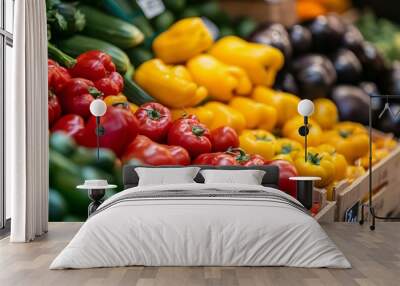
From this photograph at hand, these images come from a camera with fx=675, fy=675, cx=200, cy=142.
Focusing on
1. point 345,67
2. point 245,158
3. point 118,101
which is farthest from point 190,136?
point 345,67

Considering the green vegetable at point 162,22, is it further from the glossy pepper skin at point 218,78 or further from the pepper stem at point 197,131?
the pepper stem at point 197,131

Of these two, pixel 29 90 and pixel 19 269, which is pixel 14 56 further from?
pixel 19 269

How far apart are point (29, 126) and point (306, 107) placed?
269cm

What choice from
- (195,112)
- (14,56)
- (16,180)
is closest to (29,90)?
(14,56)

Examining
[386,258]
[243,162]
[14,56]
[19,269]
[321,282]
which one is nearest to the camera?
[321,282]

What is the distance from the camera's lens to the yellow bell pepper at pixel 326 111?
706 cm

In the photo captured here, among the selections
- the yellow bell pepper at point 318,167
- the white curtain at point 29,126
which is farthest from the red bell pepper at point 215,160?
the white curtain at point 29,126

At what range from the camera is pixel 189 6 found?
281 inches

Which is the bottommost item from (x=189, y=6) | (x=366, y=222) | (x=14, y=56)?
(x=366, y=222)

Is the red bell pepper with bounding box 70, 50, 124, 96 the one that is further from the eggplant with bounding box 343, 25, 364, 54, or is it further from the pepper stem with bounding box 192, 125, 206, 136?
the eggplant with bounding box 343, 25, 364, 54

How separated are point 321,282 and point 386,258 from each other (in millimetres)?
1101

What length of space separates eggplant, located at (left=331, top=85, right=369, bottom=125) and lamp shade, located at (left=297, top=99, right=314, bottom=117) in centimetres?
46

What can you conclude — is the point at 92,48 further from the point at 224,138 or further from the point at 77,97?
the point at 224,138

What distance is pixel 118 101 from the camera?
6.93 meters
